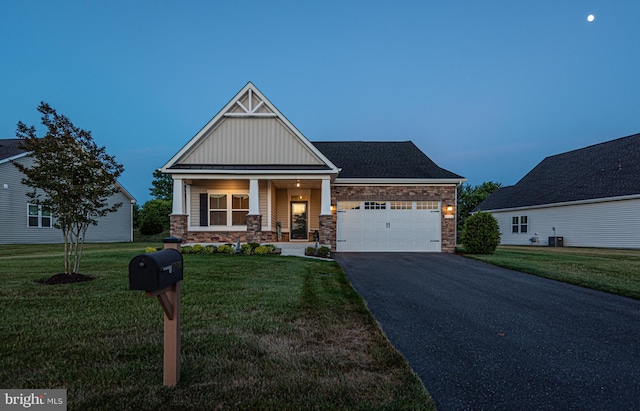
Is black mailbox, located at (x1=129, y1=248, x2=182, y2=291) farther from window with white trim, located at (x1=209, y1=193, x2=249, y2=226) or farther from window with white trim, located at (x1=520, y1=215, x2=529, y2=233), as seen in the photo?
window with white trim, located at (x1=520, y1=215, x2=529, y2=233)

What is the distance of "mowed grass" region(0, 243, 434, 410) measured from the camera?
7.83 feet

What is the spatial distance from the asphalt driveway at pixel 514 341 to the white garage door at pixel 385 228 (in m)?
6.97

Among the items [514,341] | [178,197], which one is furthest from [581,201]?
[178,197]

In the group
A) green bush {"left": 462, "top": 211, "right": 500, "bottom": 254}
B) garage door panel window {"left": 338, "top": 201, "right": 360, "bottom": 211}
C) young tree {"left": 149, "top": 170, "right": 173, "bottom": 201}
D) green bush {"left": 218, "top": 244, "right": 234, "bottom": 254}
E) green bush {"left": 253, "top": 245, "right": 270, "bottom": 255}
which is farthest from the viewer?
young tree {"left": 149, "top": 170, "right": 173, "bottom": 201}

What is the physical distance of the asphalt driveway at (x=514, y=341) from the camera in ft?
8.64

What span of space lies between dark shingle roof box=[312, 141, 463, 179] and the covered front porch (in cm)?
211

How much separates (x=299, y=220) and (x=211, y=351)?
13665 millimetres

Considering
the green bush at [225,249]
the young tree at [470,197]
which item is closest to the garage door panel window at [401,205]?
the green bush at [225,249]

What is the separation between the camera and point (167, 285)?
2.21m

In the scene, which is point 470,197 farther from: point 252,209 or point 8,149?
point 8,149

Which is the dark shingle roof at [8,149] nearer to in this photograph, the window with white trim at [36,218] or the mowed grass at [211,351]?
the window with white trim at [36,218]

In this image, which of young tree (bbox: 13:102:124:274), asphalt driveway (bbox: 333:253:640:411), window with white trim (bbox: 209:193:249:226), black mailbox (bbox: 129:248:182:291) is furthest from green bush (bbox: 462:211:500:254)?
black mailbox (bbox: 129:248:182:291)

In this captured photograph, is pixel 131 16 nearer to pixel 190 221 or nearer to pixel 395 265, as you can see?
pixel 190 221

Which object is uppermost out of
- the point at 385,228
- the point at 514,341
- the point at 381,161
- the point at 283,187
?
the point at 381,161
